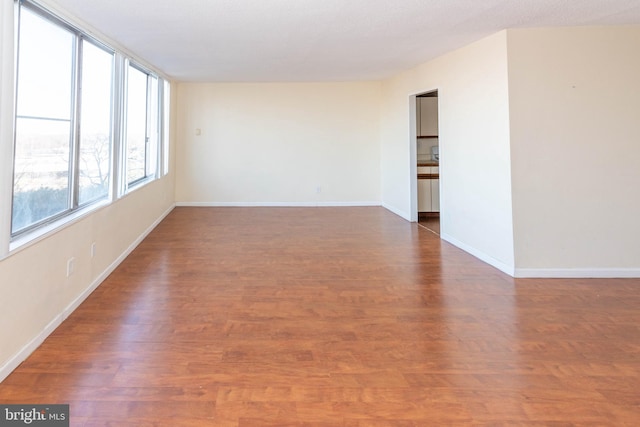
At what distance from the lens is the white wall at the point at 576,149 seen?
350 centimetres

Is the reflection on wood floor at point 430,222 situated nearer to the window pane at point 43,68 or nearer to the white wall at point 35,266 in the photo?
the white wall at point 35,266

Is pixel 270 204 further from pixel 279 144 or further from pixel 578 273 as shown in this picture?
pixel 578 273

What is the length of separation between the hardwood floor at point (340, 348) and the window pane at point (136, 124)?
4.74 ft

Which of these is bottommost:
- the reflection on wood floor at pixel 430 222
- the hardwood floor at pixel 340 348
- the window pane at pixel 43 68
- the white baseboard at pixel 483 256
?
the hardwood floor at pixel 340 348

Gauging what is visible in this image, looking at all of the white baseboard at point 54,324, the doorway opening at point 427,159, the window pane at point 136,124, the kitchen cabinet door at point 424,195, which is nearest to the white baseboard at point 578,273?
the doorway opening at point 427,159

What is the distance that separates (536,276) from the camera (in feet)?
11.9

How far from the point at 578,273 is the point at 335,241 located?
2.63 m

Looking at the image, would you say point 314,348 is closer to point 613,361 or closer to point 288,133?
point 613,361

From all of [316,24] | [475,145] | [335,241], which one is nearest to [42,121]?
[316,24]

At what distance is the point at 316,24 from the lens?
11.4 feet

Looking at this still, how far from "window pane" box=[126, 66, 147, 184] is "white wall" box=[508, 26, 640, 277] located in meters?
4.16

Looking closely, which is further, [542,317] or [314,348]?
[542,317]

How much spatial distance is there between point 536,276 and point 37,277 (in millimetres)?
3913

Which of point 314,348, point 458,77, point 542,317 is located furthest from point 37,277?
point 458,77
